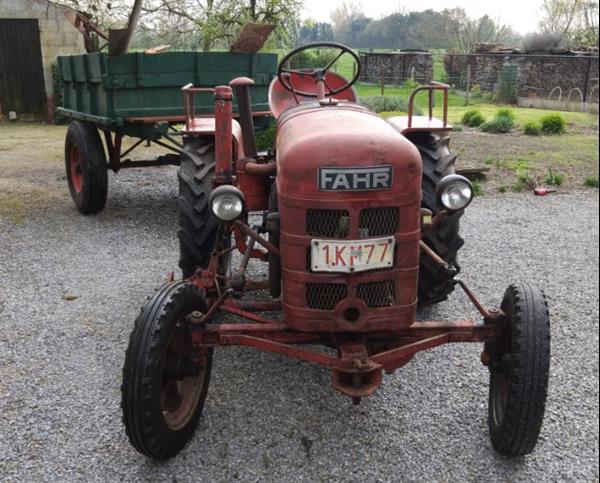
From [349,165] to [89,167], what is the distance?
4.30 metres

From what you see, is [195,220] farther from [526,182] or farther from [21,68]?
[21,68]

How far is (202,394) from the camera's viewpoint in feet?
9.21

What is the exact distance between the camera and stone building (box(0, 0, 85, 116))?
13.8 m

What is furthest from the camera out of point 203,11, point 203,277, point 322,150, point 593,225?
point 203,11

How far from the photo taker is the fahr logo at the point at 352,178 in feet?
7.80

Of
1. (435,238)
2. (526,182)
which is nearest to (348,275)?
(435,238)

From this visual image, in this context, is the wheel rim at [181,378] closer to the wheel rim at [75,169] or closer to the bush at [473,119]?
the wheel rim at [75,169]

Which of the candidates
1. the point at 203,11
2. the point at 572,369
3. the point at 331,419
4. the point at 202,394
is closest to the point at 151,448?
the point at 202,394

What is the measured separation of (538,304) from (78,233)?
14.7ft

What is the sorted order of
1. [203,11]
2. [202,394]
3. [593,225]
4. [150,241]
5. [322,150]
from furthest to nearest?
[203,11], [593,225], [150,241], [202,394], [322,150]

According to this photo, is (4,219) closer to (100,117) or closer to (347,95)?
(100,117)

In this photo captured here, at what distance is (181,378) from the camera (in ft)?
8.95

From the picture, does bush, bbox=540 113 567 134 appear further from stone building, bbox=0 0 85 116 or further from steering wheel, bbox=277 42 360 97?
stone building, bbox=0 0 85 116

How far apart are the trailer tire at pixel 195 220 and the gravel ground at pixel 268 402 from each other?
573 millimetres
